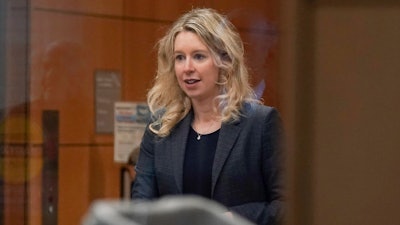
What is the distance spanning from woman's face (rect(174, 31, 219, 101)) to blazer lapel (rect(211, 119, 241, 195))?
124 mm

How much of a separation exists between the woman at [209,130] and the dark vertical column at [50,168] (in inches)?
88.4

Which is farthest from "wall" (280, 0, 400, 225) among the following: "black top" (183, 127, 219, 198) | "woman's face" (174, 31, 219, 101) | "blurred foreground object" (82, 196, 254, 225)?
"woman's face" (174, 31, 219, 101)

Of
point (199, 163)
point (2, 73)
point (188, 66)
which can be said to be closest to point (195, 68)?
point (188, 66)

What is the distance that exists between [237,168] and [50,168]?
2.56m

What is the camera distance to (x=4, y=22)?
509 centimetres

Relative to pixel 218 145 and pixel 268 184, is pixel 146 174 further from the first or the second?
pixel 268 184

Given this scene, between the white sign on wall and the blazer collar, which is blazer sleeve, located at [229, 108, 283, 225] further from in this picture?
the white sign on wall

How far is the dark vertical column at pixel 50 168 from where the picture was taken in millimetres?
5391

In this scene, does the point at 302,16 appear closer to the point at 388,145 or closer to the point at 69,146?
the point at 388,145

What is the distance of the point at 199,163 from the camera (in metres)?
3.08

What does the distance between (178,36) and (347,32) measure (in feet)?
4.91

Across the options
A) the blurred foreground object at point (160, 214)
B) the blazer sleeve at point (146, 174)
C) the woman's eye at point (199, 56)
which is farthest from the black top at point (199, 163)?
the blurred foreground object at point (160, 214)

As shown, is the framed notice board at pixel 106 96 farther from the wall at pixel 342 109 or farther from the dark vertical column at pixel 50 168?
the wall at pixel 342 109

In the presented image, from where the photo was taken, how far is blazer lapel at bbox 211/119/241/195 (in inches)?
119
